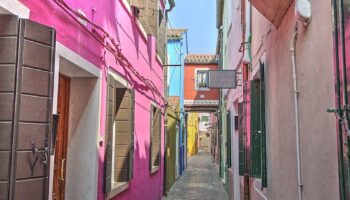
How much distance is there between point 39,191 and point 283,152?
249 cm

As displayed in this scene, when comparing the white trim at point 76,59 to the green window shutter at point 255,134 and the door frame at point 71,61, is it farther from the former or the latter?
the green window shutter at point 255,134

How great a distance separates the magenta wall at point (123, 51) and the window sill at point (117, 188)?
0.11 m

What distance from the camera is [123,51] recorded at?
591 cm

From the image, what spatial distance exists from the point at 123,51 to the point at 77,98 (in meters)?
1.67

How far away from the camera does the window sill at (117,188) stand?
16.4 feet

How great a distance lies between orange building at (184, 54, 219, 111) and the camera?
900 inches

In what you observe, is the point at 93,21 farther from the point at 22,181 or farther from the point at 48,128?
the point at 22,181

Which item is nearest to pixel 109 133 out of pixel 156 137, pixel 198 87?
pixel 156 137

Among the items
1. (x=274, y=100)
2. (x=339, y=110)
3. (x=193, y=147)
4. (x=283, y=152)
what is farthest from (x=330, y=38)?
(x=193, y=147)

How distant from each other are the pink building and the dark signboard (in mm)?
1297

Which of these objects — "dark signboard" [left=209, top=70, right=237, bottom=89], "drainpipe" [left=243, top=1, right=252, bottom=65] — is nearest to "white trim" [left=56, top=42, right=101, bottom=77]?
"drainpipe" [left=243, top=1, right=252, bottom=65]

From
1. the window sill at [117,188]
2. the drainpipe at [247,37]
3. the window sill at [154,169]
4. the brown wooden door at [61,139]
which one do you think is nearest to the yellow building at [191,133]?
the window sill at [154,169]

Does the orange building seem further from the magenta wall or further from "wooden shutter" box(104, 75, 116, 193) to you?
"wooden shutter" box(104, 75, 116, 193)

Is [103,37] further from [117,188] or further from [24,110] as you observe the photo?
[24,110]
